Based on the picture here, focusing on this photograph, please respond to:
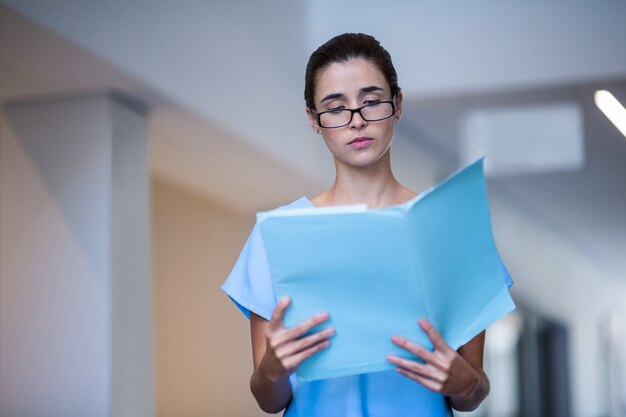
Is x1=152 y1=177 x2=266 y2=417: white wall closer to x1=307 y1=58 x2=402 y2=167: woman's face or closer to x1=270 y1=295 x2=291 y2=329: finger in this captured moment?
x1=307 y1=58 x2=402 y2=167: woman's face

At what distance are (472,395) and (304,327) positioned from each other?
312 mm

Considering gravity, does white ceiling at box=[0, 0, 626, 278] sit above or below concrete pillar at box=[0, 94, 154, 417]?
above

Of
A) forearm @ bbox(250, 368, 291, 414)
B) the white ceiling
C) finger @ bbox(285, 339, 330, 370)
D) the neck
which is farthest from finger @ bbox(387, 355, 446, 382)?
the white ceiling

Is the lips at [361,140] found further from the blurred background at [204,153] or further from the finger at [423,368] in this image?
the blurred background at [204,153]

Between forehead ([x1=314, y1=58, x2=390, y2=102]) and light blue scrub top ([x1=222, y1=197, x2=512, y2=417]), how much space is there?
265 millimetres

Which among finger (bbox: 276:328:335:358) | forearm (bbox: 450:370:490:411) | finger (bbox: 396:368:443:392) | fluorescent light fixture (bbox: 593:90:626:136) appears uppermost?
fluorescent light fixture (bbox: 593:90:626:136)

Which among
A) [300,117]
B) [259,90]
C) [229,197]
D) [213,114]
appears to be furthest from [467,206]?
[229,197]

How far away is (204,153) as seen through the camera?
4.83 metres

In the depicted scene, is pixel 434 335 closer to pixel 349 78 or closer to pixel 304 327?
pixel 304 327

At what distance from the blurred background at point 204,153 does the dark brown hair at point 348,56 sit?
0.78 meters

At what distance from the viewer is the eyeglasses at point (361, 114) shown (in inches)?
55.9

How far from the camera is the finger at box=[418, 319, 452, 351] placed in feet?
3.99

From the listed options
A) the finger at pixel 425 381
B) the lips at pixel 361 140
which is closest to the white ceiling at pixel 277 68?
the lips at pixel 361 140

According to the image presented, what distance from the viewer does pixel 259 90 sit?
4.63 meters
